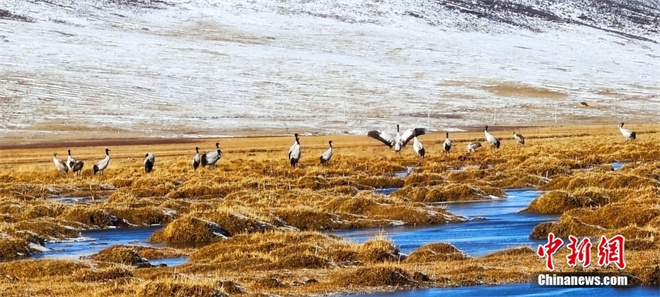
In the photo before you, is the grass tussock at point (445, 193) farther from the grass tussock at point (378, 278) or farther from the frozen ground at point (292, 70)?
the frozen ground at point (292, 70)

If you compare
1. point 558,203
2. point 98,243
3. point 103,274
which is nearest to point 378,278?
point 103,274

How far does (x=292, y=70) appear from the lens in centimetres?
14662

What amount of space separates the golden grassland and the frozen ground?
49.8 meters

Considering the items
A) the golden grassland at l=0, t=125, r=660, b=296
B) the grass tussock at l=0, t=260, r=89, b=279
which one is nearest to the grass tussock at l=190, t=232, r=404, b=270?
the golden grassland at l=0, t=125, r=660, b=296

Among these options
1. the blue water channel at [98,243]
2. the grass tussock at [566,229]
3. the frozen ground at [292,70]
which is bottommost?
the blue water channel at [98,243]

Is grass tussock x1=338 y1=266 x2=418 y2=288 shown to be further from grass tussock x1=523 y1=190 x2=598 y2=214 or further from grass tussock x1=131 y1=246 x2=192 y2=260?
grass tussock x1=523 y1=190 x2=598 y2=214

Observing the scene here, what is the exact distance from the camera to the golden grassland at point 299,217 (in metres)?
17.5

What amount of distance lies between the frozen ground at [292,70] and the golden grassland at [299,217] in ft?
164

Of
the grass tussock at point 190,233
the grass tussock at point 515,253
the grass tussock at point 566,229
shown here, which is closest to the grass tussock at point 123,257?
the grass tussock at point 190,233

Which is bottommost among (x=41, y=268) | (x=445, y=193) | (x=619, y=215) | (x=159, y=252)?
(x=159, y=252)

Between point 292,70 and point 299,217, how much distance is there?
11865 cm

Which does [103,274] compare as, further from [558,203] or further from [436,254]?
[558,203]

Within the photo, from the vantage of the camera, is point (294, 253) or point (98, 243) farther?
point (98, 243)

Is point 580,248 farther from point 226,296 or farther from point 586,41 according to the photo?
point 586,41
